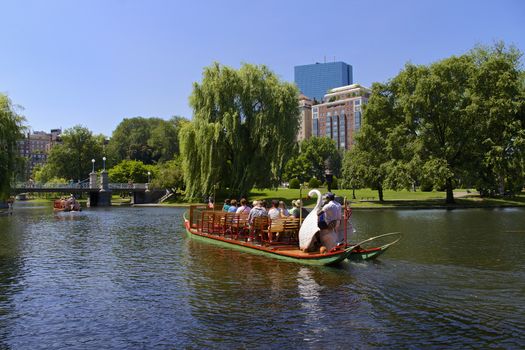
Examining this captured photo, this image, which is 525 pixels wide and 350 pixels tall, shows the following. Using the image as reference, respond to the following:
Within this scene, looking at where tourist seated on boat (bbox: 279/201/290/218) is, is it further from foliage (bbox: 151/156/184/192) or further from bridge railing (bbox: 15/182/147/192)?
bridge railing (bbox: 15/182/147/192)

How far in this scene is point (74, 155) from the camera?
366 feet

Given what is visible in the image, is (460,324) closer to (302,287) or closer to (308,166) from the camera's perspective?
(302,287)

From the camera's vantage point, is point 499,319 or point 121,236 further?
point 121,236

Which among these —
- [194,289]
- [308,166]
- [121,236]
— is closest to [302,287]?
[194,289]

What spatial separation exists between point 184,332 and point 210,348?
42.5 inches

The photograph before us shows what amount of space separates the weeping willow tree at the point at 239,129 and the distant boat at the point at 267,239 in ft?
88.2

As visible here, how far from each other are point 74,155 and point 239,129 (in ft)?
232

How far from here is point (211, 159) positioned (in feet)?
174

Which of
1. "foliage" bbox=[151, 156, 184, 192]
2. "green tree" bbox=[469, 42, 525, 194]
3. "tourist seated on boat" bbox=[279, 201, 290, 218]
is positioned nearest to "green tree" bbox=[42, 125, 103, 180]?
"foliage" bbox=[151, 156, 184, 192]

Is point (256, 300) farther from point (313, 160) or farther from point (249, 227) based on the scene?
point (313, 160)

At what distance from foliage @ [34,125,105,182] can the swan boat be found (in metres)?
94.0

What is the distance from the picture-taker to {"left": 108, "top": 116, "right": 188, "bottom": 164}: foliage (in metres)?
127

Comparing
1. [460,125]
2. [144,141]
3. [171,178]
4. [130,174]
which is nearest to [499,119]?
[460,125]

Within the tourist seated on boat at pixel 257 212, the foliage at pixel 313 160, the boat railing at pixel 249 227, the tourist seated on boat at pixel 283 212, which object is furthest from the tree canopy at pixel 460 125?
the foliage at pixel 313 160
